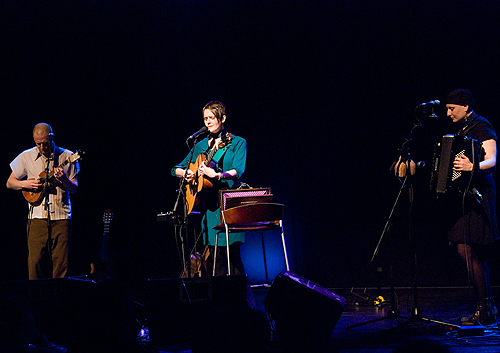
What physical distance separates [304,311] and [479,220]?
81.4 inches

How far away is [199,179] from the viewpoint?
199 inches

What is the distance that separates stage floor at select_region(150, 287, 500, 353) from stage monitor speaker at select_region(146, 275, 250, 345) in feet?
1.04

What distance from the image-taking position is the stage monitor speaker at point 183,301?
3432mm

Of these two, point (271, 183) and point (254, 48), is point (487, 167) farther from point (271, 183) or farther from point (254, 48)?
point (254, 48)

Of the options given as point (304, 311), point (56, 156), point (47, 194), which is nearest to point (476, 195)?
point (304, 311)

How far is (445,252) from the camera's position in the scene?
6453mm

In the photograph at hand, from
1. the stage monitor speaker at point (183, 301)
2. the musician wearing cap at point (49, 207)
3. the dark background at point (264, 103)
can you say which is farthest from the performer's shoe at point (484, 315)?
the musician wearing cap at point (49, 207)

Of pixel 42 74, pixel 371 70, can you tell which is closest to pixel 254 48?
pixel 371 70

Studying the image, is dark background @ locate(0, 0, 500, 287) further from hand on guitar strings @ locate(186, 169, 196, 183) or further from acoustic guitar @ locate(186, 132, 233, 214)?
hand on guitar strings @ locate(186, 169, 196, 183)

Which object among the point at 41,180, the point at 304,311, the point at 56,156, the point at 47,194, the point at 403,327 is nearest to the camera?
the point at 304,311

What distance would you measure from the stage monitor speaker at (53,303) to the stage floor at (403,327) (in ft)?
2.13

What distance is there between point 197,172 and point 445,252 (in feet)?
11.0

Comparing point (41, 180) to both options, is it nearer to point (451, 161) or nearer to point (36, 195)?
point (36, 195)

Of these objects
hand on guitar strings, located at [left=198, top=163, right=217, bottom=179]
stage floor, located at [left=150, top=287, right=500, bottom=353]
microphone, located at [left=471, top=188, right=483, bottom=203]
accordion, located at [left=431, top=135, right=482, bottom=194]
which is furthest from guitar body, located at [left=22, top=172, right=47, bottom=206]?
microphone, located at [left=471, top=188, right=483, bottom=203]
